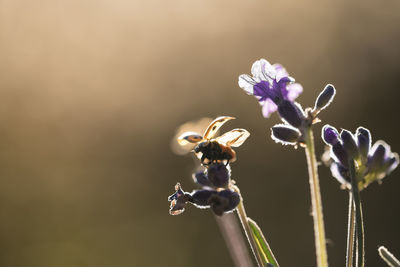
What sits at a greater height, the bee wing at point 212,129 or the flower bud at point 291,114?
the bee wing at point 212,129

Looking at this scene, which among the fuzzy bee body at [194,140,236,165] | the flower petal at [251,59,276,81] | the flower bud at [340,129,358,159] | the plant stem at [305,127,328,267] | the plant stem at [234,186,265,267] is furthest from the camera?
the flower petal at [251,59,276,81]

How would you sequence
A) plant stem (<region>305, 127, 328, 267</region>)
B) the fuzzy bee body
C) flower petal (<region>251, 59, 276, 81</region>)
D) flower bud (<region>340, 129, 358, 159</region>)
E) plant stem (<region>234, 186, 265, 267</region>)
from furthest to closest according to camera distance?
flower petal (<region>251, 59, 276, 81</region>)
the fuzzy bee body
flower bud (<region>340, 129, 358, 159</region>)
plant stem (<region>234, 186, 265, 267</region>)
plant stem (<region>305, 127, 328, 267</region>)

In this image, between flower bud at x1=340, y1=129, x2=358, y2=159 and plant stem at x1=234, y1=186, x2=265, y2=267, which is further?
flower bud at x1=340, y1=129, x2=358, y2=159

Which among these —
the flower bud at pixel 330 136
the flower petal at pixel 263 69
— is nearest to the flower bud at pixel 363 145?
the flower bud at pixel 330 136

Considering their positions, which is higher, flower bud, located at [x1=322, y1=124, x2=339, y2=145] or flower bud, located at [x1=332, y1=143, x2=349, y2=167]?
flower bud, located at [x1=322, y1=124, x2=339, y2=145]

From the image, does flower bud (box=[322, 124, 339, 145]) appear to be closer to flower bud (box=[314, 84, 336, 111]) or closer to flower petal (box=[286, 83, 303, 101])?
flower bud (box=[314, 84, 336, 111])

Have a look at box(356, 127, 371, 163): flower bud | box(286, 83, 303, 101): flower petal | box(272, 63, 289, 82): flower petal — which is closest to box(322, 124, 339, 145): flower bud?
box(356, 127, 371, 163): flower bud

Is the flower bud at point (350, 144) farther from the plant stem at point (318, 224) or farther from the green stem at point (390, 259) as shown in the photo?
the green stem at point (390, 259)

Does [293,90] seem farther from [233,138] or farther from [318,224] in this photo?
[318,224]
